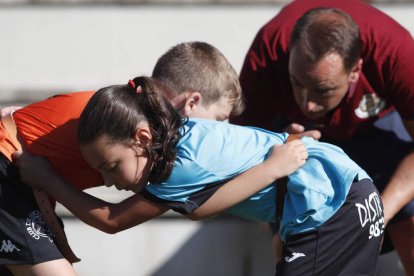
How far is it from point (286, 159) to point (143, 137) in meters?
0.47

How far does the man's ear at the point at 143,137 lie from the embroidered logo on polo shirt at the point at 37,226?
1.68ft

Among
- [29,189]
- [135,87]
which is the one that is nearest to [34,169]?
[29,189]

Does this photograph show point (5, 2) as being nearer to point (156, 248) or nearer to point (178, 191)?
point (156, 248)

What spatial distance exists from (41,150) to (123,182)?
0.35 metres

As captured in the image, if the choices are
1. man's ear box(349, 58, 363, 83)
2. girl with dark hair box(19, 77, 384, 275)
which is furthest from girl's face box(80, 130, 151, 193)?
man's ear box(349, 58, 363, 83)

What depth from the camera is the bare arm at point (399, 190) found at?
404cm

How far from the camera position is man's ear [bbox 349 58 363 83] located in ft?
13.2

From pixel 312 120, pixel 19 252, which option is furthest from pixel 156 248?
pixel 19 252

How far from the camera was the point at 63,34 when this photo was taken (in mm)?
4934

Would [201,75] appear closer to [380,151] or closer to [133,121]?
[133,121]

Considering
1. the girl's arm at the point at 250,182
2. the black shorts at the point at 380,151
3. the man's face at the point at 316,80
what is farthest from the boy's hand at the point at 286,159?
the black shorts at the point at 380,151

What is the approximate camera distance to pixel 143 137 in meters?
3.23

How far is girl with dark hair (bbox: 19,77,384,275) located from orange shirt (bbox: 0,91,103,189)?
0.37ft

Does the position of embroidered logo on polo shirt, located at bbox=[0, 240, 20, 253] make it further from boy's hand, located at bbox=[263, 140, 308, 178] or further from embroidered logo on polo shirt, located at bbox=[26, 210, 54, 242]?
boy's hand, located at bbox=[263, 140, 308, 178]
